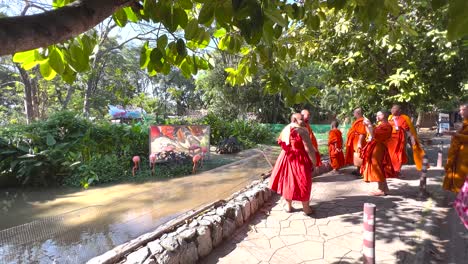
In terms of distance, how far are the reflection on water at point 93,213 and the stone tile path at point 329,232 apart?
1.67 meters

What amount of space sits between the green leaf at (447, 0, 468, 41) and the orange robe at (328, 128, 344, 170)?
7602mm

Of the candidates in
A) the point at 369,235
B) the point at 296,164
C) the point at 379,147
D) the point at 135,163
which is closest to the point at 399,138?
the point at 379,147

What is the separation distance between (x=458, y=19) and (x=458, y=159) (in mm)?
5652

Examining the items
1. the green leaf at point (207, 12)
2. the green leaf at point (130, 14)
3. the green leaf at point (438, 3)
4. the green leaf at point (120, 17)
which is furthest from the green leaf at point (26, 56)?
the green leaf at point (438, 3)

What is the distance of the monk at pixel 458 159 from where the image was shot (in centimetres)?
541

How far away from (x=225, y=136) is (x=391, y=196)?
9.76 m

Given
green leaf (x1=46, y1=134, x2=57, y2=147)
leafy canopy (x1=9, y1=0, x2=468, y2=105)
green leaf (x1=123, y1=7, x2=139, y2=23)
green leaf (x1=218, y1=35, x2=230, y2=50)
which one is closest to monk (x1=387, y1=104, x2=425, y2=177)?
leafy canopy (x1=9, y1=0, x2=468, y2=105)

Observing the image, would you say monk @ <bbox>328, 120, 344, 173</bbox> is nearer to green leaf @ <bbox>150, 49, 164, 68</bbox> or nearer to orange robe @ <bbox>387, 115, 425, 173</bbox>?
orange robe @ <bbox>387, 115, 425, 173</bbox>

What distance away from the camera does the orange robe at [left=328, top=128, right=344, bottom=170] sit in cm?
825

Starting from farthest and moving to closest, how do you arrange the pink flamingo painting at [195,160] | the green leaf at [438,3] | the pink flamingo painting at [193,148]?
the pink flamingo painting at [193,148]
the pink flamingo painting at [195,160]
the green leaf at [438,3]

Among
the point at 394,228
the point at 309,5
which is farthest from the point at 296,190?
the point at 309,5

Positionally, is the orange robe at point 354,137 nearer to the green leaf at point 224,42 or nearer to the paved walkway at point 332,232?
the paved walkway at point 332,232

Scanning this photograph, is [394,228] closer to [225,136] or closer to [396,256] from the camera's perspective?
[396,256]

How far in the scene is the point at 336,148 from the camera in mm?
8328
